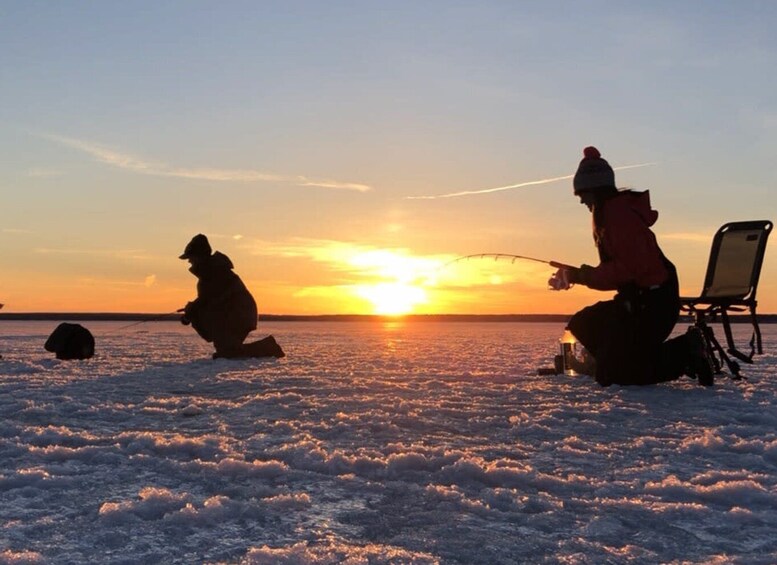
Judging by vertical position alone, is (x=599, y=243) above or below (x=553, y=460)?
above

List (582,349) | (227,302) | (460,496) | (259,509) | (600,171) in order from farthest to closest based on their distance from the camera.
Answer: (227,302)
(582,349)
(600,171)
(460,496)
(259,509)

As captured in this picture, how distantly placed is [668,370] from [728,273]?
1.36 meters

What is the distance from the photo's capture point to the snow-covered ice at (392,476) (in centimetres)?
251

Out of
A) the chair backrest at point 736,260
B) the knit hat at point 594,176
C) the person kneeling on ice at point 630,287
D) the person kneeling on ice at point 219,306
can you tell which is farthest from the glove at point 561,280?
the person kneeling on ice at point 219,306

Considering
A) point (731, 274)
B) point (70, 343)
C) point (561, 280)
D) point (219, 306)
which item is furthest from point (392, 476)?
point (70, 343)

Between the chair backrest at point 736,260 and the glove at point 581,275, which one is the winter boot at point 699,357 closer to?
the chair backrest at point 736,260

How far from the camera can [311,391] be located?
6.82 meters

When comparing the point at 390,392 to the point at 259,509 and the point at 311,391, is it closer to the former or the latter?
the point at 311,391

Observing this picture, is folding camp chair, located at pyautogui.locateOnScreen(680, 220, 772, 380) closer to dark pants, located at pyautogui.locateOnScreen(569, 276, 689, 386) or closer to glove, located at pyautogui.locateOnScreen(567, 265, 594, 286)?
dark pants, located at pyautogui.locateOnScreen(569, 276, 689, 386)

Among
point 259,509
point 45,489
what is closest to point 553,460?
point 259,509

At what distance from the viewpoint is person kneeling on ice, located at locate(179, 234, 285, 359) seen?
1134cm

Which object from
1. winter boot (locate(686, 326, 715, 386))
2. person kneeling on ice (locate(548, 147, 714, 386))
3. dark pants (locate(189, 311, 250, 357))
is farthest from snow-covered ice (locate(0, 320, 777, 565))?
dark pants (locate(189, 311, 250, 357))

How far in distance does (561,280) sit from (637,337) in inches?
34.1

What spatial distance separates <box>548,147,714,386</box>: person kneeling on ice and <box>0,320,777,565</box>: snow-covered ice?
33 cm
